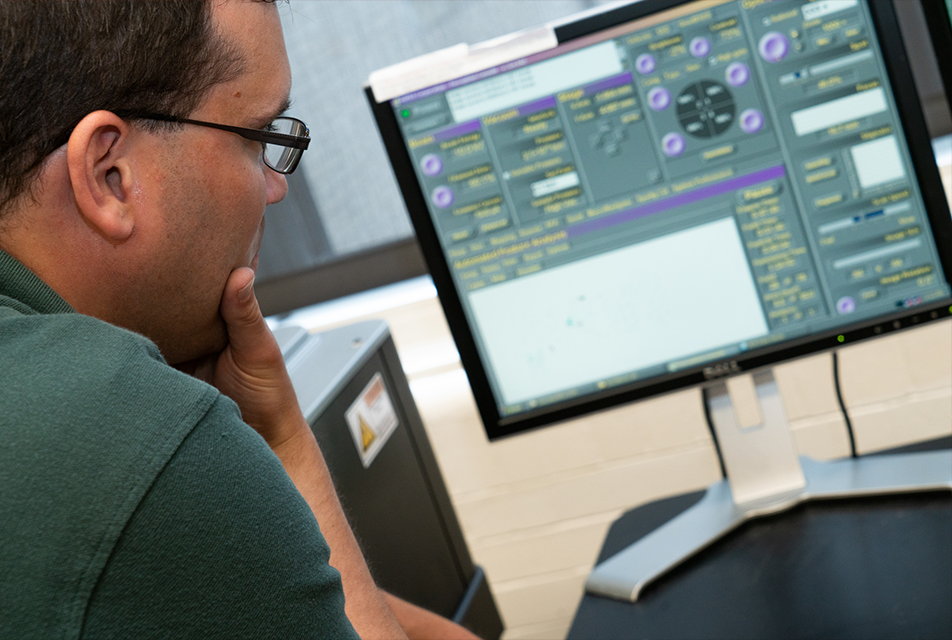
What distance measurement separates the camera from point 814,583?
0.82 meters

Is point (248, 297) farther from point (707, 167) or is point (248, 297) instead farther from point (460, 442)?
point (460, 442)

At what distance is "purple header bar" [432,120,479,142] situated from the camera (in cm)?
87

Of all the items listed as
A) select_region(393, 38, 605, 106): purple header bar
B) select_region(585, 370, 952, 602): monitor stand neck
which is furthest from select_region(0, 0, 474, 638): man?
select_region(585, 370, 952, 602): monitor stand neck

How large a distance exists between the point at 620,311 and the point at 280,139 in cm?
41

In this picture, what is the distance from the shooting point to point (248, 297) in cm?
71

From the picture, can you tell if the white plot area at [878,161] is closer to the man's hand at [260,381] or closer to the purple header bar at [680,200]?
the purple header bar at [680,200]

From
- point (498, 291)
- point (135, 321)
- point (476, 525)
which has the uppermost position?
point (135, 321)

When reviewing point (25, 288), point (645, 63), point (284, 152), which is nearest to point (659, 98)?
point (645, 63)

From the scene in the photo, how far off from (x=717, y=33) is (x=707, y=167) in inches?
4.9

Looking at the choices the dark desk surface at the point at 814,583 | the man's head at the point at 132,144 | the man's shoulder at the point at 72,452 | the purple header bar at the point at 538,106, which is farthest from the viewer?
the purple header bar at the point at 538,106

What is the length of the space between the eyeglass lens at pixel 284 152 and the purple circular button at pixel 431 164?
0.21 metres

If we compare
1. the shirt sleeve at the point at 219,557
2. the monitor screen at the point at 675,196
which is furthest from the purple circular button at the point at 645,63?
the shirt sleeve at the point at 219,557

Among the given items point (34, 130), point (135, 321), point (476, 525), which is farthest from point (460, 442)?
point (34, 130)

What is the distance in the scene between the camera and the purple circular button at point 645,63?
84 cm
